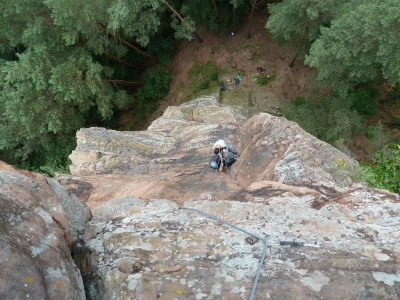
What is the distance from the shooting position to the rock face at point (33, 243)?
117 inches

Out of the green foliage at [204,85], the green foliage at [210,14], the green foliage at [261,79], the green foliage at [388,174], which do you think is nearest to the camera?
the green foliage at [388,174]

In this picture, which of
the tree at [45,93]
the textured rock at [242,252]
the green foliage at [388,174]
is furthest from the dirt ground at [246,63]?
the textured rock at [242,252]

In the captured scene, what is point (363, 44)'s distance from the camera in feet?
32.4

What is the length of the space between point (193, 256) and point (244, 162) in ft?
14.5

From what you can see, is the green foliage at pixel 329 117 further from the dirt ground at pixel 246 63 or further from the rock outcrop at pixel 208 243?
the rock outcrop at pixel 208 243

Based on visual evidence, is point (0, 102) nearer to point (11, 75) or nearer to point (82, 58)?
point (11, 75)

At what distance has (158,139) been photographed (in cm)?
Answer: 1034

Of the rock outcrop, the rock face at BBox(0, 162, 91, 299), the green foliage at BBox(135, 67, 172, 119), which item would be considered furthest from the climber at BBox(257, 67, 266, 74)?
the rock face at BBox(0, 162, 91, 299)

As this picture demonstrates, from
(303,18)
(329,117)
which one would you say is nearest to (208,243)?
(329,117)

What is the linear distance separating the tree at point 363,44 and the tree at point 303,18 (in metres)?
0.93

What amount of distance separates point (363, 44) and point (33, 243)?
10568 millimetres

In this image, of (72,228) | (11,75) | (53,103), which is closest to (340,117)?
(72,228)

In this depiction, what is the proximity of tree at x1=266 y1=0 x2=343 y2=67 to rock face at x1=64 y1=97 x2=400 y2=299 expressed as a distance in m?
6.63

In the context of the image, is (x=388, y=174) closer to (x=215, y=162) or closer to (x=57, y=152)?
(x=215, y=162)
